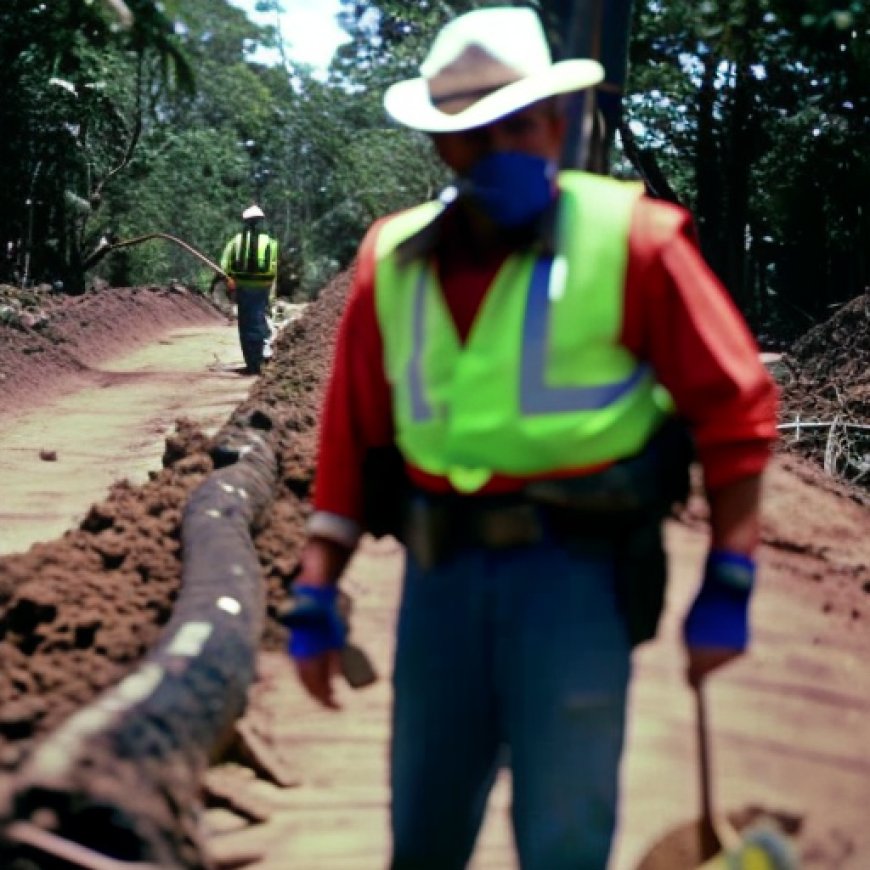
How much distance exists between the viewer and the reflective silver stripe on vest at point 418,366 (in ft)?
8.62

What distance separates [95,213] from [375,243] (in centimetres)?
3058

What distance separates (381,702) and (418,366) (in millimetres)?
2853

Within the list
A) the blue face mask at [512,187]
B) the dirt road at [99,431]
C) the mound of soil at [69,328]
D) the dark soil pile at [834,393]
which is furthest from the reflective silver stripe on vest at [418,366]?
the mound of soil at [69,328]

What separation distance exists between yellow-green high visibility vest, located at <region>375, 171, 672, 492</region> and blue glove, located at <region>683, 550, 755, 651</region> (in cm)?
24

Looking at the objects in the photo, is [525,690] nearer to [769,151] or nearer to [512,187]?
[512,187]

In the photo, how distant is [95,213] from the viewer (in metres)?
32.3

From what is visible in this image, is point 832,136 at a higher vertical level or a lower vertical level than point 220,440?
higher

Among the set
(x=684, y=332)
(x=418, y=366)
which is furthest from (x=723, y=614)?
(x=418, y=366)

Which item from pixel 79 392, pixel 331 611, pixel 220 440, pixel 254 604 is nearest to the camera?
pixel 331 611

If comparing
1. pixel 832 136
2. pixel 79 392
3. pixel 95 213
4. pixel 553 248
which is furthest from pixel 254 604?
pixel 95 213

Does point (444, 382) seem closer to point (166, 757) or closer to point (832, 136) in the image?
point (166, 757)

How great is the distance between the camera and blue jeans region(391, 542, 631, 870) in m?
2.51

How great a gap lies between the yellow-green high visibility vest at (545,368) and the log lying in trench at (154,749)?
1218 millimetres

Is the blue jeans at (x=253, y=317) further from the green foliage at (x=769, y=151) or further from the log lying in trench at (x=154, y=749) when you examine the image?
the log lying in trench at (x=154, y=749)
